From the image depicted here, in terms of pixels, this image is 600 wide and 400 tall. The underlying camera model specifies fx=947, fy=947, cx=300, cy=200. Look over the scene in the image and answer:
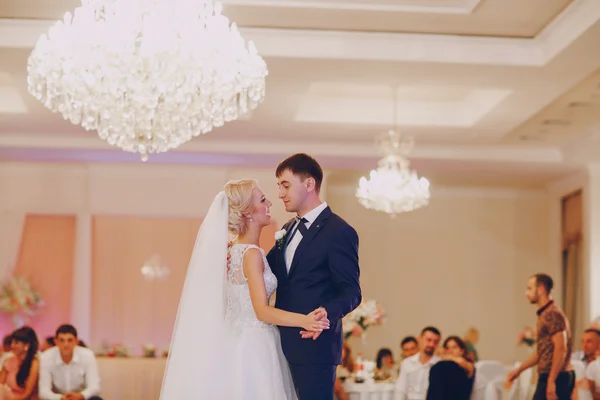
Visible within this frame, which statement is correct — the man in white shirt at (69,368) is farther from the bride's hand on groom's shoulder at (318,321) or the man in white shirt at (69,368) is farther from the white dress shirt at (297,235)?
the bride's hand on groom's shoulder at (318,321)

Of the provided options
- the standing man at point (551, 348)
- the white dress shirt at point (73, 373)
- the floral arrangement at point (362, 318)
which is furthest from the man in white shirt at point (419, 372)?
the white dress shirt at point (73, 373)

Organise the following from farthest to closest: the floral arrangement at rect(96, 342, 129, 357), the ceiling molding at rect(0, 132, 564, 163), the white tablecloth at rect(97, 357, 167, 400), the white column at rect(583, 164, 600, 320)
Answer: the white column at rect(583, 164, 600, 320) → the ceiling molding at rect(0, 132, 564, 163) → the floral arrangement at rect(96, 342, 129, 357) → the white tablecloth at rect(97, 357, 167, 400)

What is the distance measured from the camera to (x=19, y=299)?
1184 centimetres

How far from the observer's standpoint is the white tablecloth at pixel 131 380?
8172mm

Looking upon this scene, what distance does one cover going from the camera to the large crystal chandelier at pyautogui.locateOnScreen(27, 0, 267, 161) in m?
5.77

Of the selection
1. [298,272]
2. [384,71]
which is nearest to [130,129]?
[384,71]

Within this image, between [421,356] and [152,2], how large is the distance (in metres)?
3.88

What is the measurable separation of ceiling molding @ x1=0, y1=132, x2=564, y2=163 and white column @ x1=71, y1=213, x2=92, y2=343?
1.66 m

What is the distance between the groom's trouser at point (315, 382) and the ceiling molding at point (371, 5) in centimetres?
339

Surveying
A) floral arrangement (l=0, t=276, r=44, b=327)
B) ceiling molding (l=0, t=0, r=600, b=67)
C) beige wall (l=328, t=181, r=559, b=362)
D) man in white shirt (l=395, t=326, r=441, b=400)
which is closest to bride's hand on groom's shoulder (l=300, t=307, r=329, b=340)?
ceiling molding (l=0, t=0, r=600, b=67)

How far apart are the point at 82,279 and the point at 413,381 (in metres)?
5.68

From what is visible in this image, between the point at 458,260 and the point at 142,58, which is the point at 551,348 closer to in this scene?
the point at 142,58

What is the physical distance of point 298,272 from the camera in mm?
3971

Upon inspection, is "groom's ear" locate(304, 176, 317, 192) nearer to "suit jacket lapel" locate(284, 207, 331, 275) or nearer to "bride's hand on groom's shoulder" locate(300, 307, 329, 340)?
"suit jacket lapel" locate(284, 207, 331, 275)
